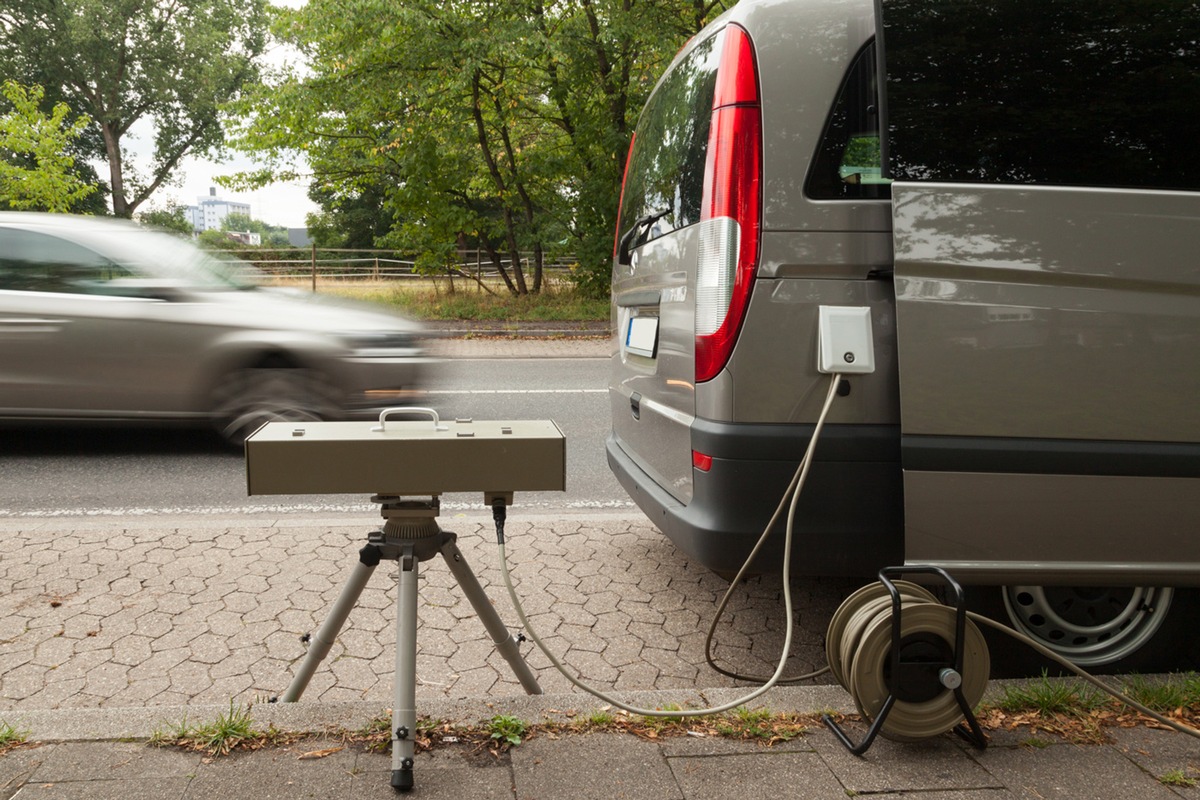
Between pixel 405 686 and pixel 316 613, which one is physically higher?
pixel 405 686

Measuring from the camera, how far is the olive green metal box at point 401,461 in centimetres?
224

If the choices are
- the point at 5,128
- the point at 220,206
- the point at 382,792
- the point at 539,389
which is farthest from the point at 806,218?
the point at 220,206

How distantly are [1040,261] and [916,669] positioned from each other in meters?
1.20

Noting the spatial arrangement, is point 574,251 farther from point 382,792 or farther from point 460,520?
point 382,792

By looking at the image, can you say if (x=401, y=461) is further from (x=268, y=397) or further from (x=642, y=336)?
(x=268, y=397)

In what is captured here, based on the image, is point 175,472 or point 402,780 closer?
point 402,780

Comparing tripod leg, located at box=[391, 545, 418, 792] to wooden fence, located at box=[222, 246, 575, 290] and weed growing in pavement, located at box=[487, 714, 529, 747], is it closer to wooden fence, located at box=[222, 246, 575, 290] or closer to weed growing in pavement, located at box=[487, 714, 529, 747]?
weed growing in pavement, located at box=[487, 714, 529, 747]

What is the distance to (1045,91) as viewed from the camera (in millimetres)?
2799

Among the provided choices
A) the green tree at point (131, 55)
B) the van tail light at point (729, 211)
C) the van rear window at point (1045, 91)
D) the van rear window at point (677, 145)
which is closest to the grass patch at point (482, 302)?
the van rear window at point (677, 145)

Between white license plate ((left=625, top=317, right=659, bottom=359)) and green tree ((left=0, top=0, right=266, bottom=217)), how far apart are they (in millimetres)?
42479

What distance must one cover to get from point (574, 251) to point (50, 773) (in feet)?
54.1

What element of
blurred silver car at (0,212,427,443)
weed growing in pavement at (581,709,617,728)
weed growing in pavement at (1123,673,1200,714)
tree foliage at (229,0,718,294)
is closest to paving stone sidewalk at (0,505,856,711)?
weed growing in pavement at (581,709,617,728)

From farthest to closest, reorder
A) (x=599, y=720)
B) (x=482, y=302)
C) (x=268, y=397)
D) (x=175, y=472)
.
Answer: (x=482, y=302), (x=268, y=397), (x=175, y=472), (x=599, y=720)

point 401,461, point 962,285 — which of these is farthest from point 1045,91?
point 401,461
